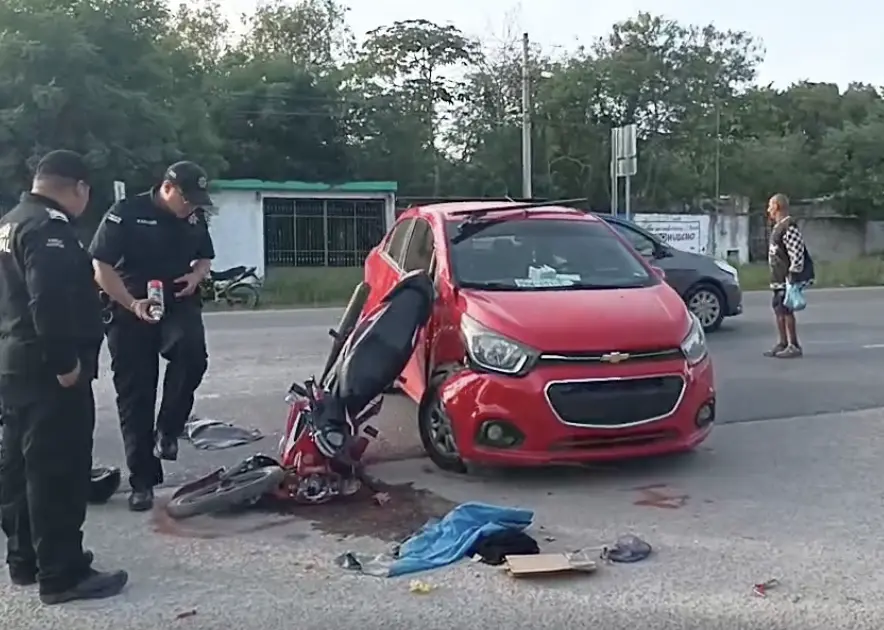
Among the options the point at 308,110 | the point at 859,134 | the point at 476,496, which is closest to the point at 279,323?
the point at 476,496

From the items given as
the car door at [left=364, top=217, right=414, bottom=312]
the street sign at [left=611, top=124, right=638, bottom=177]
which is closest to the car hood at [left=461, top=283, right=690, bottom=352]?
the car door at [left=364, top=217, right=414, bottom=312]

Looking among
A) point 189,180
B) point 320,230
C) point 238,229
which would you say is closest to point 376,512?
point 189,180

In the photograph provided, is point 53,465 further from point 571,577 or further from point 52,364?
point 571,577

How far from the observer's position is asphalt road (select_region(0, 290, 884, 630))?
460 cm

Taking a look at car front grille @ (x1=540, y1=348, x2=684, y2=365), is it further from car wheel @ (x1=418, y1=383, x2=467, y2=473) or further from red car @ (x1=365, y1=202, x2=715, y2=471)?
car wheel @ (x1=418, y1=383, x2=467, y2=473)

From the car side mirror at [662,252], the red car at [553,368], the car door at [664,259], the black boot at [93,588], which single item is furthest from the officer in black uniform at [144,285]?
the car side mirror at [662,252]

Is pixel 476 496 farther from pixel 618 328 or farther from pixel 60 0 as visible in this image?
pixel 60 0

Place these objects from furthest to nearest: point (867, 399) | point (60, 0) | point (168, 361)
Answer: point (60, 0) < point (867, 399) < point (168, 361)

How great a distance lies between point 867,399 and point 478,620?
615 cm

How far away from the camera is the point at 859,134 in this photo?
44.9 metres

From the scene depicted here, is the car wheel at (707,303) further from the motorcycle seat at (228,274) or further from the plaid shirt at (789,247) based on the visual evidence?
the motorcycle seat at (228,274)

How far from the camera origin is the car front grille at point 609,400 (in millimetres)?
6406

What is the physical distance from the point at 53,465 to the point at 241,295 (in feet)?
59.5

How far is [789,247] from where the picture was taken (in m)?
11.5
